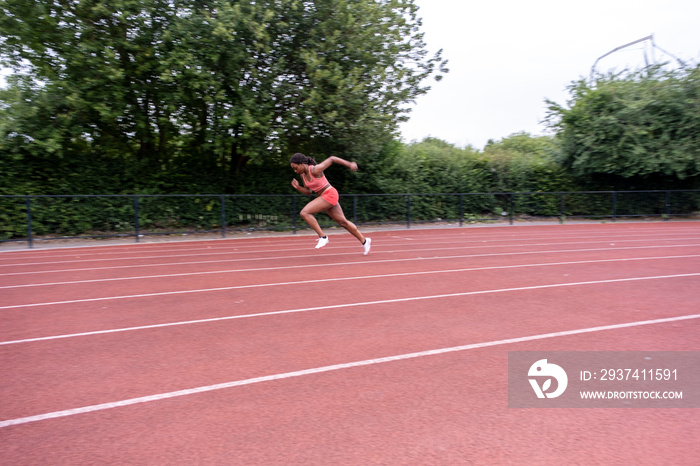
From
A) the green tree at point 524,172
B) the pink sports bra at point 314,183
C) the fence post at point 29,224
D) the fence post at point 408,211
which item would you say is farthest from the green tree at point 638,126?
the fence post at point 29,224

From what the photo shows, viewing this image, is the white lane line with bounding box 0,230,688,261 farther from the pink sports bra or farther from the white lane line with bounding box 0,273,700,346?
the white lane line with bounding box 0,273,700,346

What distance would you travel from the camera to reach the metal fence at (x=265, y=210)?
545 inches

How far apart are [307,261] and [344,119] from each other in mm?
7126

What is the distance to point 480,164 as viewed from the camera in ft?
74.1

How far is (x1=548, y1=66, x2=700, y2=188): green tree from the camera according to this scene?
20125 millimetres

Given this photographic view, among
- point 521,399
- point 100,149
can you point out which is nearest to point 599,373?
point 521,399

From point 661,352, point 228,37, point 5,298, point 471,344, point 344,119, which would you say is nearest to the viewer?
point 661,352

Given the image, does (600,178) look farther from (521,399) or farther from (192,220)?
(521,399)

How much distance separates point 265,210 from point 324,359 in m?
13.0

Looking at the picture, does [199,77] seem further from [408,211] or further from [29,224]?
[408,211]

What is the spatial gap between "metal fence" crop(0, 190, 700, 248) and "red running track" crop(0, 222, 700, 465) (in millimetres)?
5649

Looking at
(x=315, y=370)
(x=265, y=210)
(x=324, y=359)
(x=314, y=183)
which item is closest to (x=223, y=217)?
(x=265, y=210)

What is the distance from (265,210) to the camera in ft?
54.4

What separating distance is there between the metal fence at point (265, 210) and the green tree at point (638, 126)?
143 centimetres
